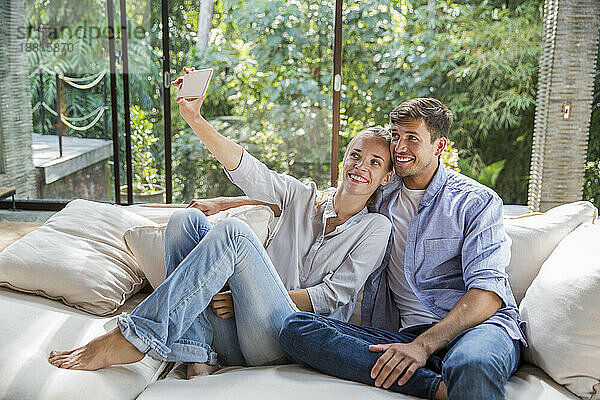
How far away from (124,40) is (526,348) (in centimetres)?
352

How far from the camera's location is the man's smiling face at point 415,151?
1896 mm

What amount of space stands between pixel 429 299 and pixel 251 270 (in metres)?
0.55

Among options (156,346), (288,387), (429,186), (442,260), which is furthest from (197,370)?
(429,186)

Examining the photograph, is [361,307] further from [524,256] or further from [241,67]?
[241,67]

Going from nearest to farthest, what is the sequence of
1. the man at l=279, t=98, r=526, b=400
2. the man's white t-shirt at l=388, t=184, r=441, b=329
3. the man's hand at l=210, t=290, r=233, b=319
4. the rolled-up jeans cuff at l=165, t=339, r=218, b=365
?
the man at l=279, t=98, r=526, b=400
the rolled-up jeans cuff at l=165, t=339, r=218, b=365
the man's hand at l=210, t=290, r=233, b=319
the man's white t-shirt at l=388, t=184, r=441, b=329

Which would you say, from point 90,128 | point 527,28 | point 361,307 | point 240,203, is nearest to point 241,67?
point 90,128

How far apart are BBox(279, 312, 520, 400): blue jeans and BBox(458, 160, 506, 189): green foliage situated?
2.91 metres

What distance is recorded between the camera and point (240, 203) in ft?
7.22

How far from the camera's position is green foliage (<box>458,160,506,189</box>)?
446cm

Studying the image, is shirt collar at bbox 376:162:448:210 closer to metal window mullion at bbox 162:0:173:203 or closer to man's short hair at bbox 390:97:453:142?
man's short hair at bbox 390:97:453:142

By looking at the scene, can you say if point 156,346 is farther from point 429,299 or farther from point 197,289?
point 429,299

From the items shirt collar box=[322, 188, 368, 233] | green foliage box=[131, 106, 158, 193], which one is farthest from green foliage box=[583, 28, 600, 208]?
green foliage box=[131, 106, 158, 193]

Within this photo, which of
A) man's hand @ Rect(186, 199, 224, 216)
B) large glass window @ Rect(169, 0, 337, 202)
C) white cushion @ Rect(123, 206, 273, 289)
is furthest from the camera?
large glass window @ Rect(169, 0, 337, 202)

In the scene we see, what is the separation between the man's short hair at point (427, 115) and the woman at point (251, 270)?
98 mm
